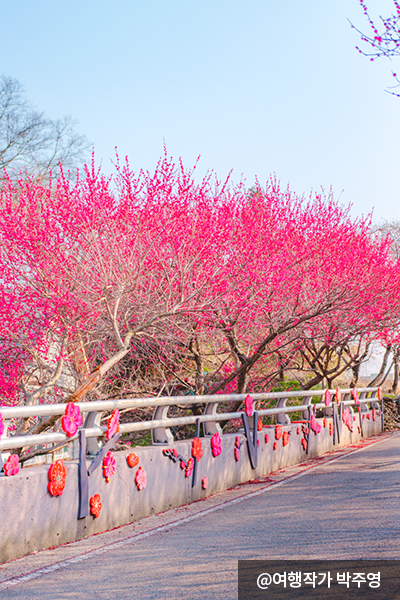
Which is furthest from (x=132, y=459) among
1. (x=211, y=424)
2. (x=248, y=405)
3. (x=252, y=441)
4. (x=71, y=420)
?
(x=252, y=441)

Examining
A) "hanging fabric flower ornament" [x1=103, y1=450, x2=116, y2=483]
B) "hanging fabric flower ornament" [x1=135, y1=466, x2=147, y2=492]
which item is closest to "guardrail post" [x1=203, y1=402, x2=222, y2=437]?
"hanging fabric flower ornament" [x1=135, y1=466, x2=147, y2=492]

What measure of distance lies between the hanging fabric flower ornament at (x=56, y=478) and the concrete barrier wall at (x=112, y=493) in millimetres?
45

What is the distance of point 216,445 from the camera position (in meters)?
8.22

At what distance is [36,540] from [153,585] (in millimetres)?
1369

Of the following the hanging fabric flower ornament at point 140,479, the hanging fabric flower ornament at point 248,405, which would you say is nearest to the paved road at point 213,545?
the hanging fabric flower ornament at point 140,479

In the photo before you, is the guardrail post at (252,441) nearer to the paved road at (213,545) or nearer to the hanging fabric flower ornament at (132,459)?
the paved road at (213,545)

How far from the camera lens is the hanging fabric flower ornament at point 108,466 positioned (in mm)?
5973

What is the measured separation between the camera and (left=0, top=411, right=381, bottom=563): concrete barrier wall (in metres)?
4.84

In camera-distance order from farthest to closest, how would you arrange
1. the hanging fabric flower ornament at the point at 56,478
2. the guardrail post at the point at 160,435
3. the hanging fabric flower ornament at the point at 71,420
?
1. the guardrail post at the point at 160,435
2. the hanging fabric flower ornament at the point at 71,420
3. the hanging fabric flower ornament at the point at 56,478

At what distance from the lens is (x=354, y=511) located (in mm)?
6688

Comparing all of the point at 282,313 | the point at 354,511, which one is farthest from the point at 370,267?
the point at 354,511

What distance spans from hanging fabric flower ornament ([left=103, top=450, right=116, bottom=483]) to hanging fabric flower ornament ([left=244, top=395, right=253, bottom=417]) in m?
3.55

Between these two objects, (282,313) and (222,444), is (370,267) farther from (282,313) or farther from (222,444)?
(222,444)

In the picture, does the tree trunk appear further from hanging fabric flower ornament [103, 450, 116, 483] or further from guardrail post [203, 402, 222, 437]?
hanging fabric flower ornament [103, 450, 116, 483]
